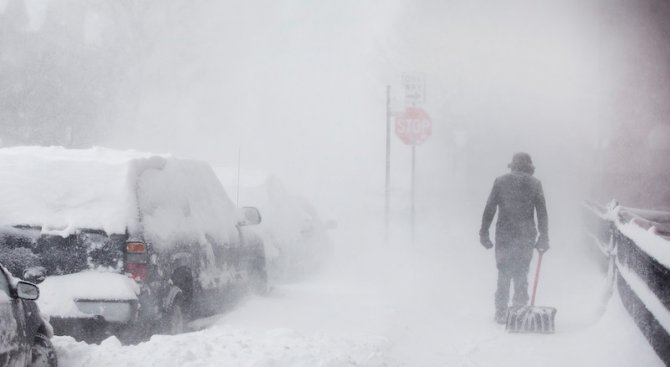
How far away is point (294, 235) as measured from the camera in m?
12.5

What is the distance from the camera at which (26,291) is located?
4844 mm

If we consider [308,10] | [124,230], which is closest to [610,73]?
[124,230]

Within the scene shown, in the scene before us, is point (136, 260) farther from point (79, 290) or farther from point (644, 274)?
point (644, 274)

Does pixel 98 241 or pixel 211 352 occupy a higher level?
pixel 98 241

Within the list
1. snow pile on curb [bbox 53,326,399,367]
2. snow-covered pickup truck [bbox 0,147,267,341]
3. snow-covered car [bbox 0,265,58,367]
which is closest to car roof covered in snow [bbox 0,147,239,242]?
snow-covered pickup truck [bbox 0,147,267,341]

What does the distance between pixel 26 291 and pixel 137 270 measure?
160 cm

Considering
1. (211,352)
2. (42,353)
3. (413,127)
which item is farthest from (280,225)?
(42,353)

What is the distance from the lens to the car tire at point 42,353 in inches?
200

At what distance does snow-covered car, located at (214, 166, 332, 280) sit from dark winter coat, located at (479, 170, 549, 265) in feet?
9.94

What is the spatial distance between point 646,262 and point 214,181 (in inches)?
171

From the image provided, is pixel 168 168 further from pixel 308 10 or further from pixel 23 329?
pixel 308 10

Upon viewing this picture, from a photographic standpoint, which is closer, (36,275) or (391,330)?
(36,275)

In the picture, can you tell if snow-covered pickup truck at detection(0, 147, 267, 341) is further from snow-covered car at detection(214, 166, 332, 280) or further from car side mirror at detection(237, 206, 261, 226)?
snow-covered car at detection(214, 166, 332, 280)

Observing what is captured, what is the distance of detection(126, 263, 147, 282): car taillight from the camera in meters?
6.39
